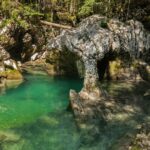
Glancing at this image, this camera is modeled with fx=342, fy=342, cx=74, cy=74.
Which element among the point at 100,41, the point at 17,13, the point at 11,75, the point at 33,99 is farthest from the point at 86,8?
the point at 33,99

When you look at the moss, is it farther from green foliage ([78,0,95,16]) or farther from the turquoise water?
green foliage ([78,0,95,16])

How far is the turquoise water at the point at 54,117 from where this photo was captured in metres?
14.3

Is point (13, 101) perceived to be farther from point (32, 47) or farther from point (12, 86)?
point (32, 47)

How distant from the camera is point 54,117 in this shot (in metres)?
17.5

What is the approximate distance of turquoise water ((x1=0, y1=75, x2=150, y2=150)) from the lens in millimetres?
14320

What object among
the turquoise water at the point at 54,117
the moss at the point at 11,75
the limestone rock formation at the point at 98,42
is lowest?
the turquoise water at the point at 54,117

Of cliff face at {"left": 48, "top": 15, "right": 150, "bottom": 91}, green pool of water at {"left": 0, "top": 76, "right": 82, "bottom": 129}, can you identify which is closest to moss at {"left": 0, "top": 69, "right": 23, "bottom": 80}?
green pool of water at {"left": 0, "top": 76, "right": 82, "bottom": 129}

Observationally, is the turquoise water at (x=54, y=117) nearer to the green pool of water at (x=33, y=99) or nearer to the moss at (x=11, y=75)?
the green pool of water at (x=33, y=99)

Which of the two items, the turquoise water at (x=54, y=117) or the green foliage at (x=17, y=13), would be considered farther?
the green foliage at (x=17, y=13)

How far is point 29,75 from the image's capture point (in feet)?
88.6

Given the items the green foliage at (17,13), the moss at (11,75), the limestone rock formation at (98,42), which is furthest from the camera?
the green foliage at (17,13)

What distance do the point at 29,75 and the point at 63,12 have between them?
395 inches

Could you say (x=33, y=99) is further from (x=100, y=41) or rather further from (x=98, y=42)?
(x=100, y=41)

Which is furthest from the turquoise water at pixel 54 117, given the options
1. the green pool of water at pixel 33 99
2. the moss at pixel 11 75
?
the moss at pixel 11 75
